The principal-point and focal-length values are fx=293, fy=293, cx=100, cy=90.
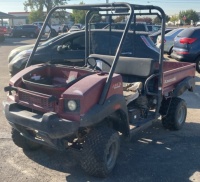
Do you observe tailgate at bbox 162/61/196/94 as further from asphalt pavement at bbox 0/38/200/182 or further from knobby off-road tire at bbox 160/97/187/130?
asphalt pavement at bbox 0/38/200/182

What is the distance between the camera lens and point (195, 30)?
1133cm

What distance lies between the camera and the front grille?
357cm

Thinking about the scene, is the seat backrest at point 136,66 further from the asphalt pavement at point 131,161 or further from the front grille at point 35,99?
the front grille at point 35,99

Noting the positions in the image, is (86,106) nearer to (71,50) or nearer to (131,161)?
(131,161)

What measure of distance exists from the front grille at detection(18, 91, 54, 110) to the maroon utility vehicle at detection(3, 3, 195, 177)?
0.01m

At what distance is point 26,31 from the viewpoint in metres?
35.4

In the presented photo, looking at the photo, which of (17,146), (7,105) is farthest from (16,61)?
(7,105)

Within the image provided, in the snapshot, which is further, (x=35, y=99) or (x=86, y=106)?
(x=35, y=99)

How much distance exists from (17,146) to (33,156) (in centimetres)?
46

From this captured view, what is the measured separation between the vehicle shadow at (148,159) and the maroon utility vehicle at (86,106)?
25 centimetres

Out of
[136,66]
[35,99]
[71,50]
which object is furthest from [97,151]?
[71,50]

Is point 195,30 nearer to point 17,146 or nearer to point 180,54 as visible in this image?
point 180,54

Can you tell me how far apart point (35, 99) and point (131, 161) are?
1642 millimetres

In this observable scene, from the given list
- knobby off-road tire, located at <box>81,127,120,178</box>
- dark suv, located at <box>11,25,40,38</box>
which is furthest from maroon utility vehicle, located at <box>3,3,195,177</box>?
dark suv, located at <box>11,25,40,38</box>
